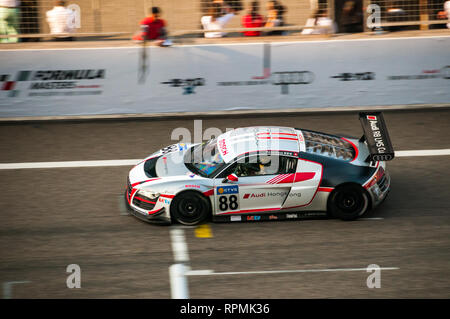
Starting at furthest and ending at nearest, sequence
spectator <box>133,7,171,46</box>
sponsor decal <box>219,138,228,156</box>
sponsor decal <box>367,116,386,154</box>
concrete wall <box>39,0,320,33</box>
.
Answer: concrete wall <box>39,0,320,33</box>, spectator <box>133,7,171,46</box>, sponsor decal <box>367,116,386,154</box>, sponsor decal <box>219,138,228,156</box>

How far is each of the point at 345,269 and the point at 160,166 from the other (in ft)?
10.4

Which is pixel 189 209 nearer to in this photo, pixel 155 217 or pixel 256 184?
pixel 155 217

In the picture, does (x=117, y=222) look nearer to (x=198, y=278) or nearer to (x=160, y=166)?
(x=160, y=166)

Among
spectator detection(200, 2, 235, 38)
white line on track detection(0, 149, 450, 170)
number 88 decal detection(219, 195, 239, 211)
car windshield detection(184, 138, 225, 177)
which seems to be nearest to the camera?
number 88 decal detection(219, 195, 239, 211)

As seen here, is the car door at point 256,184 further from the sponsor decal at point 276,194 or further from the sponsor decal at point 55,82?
the sponsor decal at point 55,82

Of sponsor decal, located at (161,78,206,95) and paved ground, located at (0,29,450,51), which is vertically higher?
paved ground, located at (0,29,450,51)

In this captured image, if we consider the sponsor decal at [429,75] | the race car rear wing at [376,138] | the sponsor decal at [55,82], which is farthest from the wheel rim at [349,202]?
the sponsor decal at [55,82]

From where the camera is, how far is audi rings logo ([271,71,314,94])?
1300cm

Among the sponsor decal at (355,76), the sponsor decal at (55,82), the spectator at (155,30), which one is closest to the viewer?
the sponsor decal at (55,82)

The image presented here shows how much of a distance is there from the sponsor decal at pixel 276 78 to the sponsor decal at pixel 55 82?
2.86m

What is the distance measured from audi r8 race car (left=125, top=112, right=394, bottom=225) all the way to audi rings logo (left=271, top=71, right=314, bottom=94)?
4581 mm

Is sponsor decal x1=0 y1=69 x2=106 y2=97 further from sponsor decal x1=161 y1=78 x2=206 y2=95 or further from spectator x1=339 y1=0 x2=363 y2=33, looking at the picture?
spectator x1=339 y1=0 x2=363 y2=33

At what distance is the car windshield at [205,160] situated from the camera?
841 centimetres

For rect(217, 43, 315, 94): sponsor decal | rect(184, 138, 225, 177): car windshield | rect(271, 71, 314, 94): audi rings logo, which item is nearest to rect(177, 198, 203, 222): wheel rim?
rect(184, 138, 225, 177): car windshield
